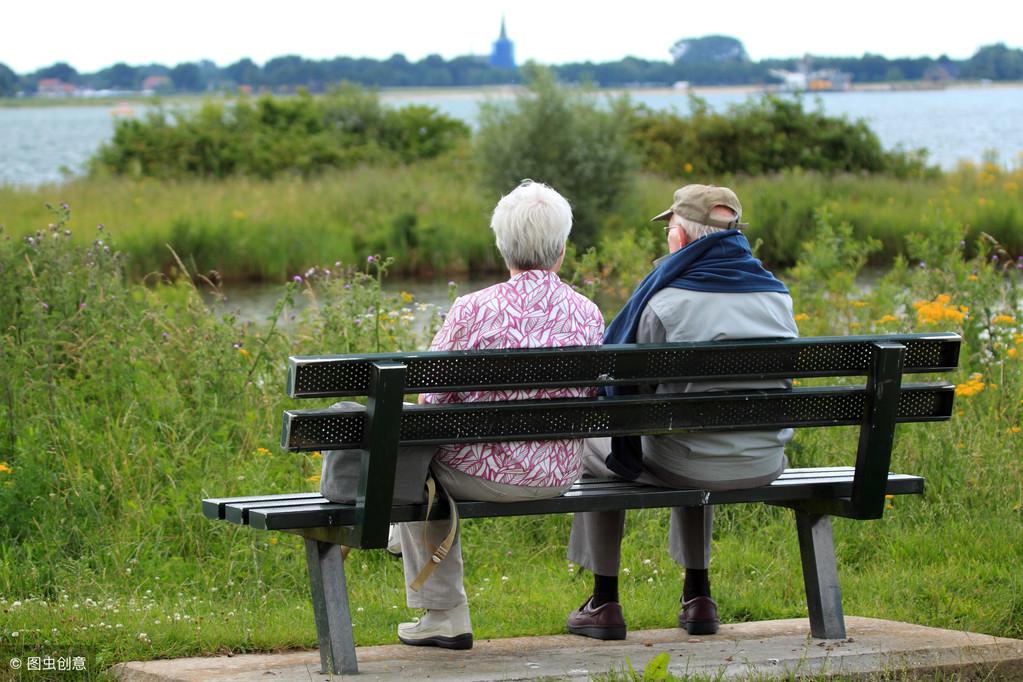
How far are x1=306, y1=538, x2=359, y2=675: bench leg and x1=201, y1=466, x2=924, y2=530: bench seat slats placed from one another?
5.1 inches

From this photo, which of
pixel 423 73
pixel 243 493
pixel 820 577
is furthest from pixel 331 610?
pixel 423 73

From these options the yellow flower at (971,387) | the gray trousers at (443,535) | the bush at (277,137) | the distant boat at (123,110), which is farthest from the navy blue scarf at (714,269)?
the distant boat at (123,110)

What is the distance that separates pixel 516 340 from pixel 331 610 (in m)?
0.90

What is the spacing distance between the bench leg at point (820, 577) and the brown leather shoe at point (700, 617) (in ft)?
1.04

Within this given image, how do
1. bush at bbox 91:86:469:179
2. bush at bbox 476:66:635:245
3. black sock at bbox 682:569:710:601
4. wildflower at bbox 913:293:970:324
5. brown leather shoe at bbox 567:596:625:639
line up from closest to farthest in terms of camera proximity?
brown leather shoe at bbox 567:596:625:639
black sock at bbox 682:569:710:601
wildflower at bbox 913:293:970:324
bush at bbox 476:66:635:245
bush at bbox 91:86:469:179

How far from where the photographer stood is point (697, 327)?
13.2ft

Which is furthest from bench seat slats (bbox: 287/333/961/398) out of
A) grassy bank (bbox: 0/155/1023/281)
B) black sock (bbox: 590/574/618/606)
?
grassy bank (bbox: 0/155/1023/281)

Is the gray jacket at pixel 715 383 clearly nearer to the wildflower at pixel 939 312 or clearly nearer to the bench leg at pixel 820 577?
the bench leg at pixel 820 577

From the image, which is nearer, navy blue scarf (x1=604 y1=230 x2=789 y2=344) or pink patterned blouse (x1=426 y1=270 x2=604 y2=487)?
pink patterned blouse (x1=426 y1=270 x2=604 y2=487)

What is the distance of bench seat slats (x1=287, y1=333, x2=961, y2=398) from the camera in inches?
136

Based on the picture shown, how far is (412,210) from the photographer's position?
2369cm

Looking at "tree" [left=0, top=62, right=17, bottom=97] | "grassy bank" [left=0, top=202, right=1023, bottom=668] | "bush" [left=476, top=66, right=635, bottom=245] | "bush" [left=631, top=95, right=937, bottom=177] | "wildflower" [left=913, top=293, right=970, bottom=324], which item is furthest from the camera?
"tree" [left=0, top=62, right=17, bottom=97]

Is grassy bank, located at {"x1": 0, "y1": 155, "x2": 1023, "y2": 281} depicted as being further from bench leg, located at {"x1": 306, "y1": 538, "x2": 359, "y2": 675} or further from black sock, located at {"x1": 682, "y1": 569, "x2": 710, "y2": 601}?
bench leg, located at {"x1": 306, "y1": 538, "x2": 359, "y2": 675}

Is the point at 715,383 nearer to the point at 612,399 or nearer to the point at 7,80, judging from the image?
the point at 612,399
